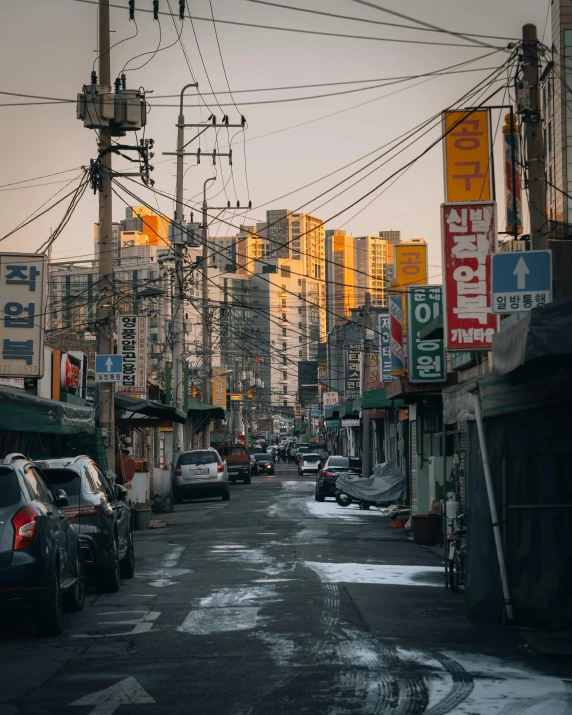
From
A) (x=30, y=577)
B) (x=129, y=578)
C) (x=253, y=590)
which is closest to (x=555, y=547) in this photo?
(x=253, y=590)

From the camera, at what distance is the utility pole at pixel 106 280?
2505cm

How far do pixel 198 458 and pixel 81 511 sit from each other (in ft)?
86.0

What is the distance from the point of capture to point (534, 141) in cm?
1480

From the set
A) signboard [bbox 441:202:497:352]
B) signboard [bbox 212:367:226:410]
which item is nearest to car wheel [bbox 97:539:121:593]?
signboard [bbox 441:202:497:352]

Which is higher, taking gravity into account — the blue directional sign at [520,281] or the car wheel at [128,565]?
the blue directional sign at [520,281]

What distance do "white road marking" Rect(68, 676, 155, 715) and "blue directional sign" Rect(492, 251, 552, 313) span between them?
25.6ft

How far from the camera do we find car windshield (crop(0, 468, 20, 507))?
10844 mm

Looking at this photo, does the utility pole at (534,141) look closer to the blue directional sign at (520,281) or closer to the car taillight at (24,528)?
the blue directional sign at (520,281)

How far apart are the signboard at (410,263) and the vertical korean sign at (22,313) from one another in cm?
1111

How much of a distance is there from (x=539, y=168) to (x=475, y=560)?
219 inches

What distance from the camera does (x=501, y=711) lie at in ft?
23.8

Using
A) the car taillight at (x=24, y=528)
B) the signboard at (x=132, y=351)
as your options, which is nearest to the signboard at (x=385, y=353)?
the signboard at (x=132, y=351)

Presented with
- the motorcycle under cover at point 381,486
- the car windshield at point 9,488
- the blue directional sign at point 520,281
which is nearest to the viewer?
the car windshield at point 9,488

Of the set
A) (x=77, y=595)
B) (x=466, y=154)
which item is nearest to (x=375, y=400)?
(x=466, y=154)
